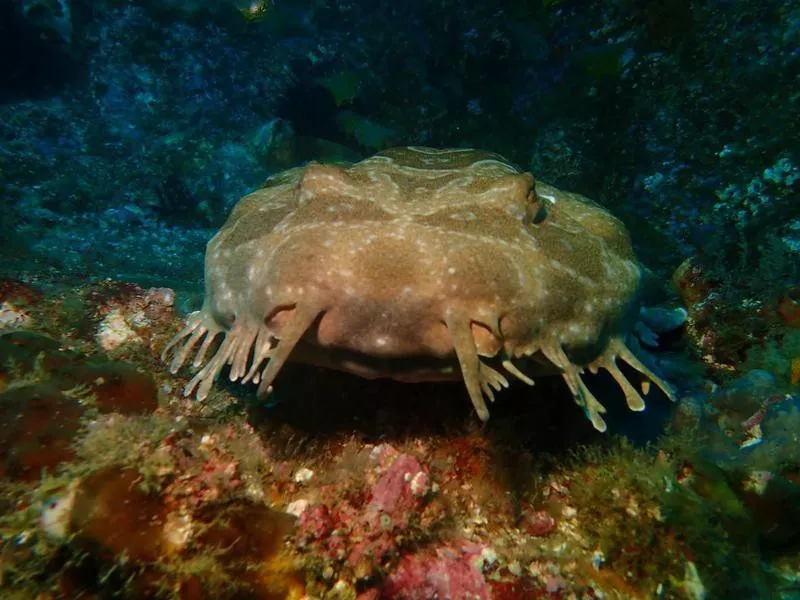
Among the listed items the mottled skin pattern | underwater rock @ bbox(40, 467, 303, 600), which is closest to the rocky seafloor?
underwater rock @ bbox(40, 467, 303, 600)

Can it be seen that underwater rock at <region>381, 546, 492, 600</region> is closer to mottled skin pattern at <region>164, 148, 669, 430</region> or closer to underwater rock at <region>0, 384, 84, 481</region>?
mottled skin pattern at <region>164, 148, 669, 430</region>

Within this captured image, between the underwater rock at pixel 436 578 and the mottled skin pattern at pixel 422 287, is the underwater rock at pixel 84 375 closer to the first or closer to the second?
the mottled skin pattern at pixel 422 287

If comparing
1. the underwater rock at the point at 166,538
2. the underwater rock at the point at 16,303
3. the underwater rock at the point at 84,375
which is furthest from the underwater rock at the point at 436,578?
the underwater rock at the point at 16,303

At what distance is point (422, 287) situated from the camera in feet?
8.95

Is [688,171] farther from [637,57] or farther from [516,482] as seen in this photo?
[516,482]

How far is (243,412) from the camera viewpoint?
3656 millimetres

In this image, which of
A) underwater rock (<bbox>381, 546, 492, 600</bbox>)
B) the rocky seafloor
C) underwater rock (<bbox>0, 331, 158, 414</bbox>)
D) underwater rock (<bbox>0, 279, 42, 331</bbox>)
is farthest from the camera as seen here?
underwater rock (<bbox>0, 279, 42, 331</bbox>)

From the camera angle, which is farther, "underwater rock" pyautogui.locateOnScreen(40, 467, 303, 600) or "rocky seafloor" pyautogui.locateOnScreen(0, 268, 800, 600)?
"rocky seafloor" pyautogui.locateOnScreen(0, 268, 800, 600)

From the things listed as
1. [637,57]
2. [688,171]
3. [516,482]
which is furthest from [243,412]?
[637,57]

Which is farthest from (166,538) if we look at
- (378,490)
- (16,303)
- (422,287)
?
(16,303)

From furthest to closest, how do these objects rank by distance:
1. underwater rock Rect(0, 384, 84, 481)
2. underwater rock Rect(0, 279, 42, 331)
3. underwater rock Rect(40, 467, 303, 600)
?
underwater rock Rect(0, 279, 42, 331), underwater rock Rect(0, 384, 84, 481), underwater rock Rect(40, 467, 303, 600)

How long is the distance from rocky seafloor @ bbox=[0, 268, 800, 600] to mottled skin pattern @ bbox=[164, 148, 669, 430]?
599 millimetres

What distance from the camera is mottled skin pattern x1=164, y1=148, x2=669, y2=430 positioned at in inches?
107

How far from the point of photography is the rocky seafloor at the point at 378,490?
236cm
